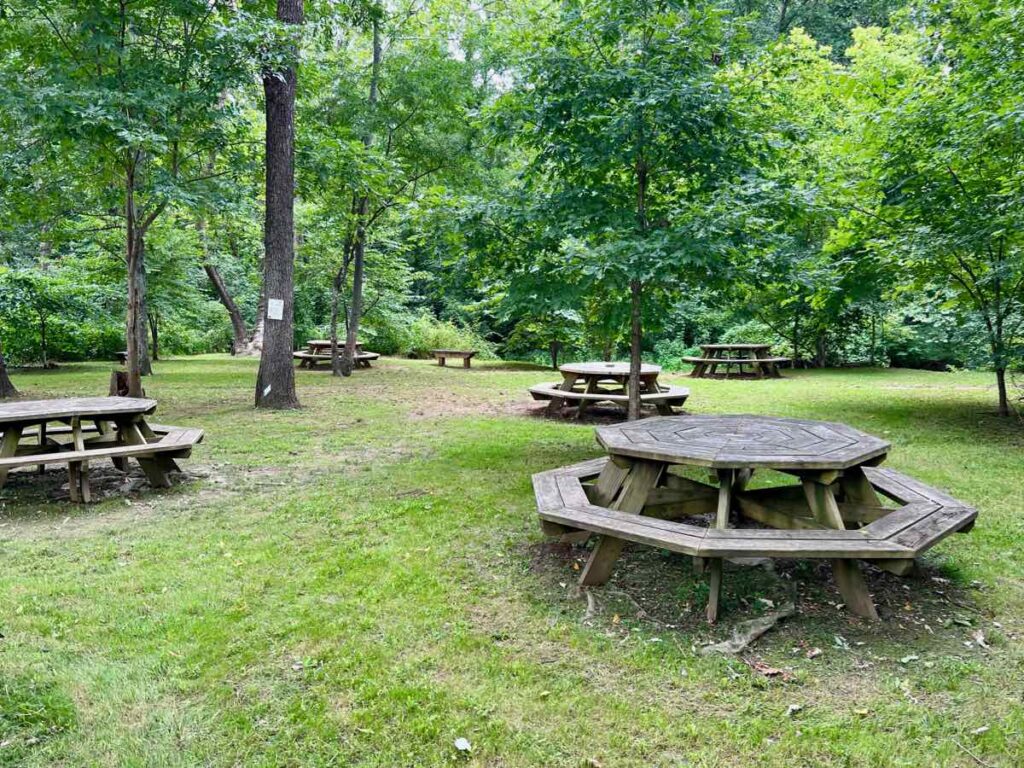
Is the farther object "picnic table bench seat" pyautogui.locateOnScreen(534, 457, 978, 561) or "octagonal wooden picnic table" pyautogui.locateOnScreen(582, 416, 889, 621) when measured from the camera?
"octagonal wooden picnic table" pyautogui.locateOnScreen(582, 416, 889, 621)

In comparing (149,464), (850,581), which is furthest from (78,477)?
(850,581)

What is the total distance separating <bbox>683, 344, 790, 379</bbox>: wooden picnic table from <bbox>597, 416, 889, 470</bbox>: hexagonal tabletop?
32.0ft

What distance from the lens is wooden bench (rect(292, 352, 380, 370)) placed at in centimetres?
1508

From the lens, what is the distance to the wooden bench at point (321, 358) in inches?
594

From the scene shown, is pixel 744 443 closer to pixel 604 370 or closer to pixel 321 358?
pixel 604 370

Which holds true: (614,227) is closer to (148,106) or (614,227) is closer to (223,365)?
(148,106)

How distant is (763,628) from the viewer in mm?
2564

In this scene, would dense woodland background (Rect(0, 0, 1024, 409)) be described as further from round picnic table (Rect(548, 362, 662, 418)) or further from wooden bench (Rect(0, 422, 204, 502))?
wooden bench (Rect(0, 422, 204, 502))

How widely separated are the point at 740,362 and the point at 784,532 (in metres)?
11.1

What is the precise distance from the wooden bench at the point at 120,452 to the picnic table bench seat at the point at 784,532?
296 centimetres

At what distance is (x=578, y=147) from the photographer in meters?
4.89

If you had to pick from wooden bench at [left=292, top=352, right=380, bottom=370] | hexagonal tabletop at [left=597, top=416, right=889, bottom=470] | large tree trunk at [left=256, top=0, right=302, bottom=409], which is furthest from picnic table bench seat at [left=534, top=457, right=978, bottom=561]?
wooden bench at [left=292, top=352, right=380, bottom=370]

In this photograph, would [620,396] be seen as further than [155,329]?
No

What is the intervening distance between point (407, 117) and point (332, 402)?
21.4ft
